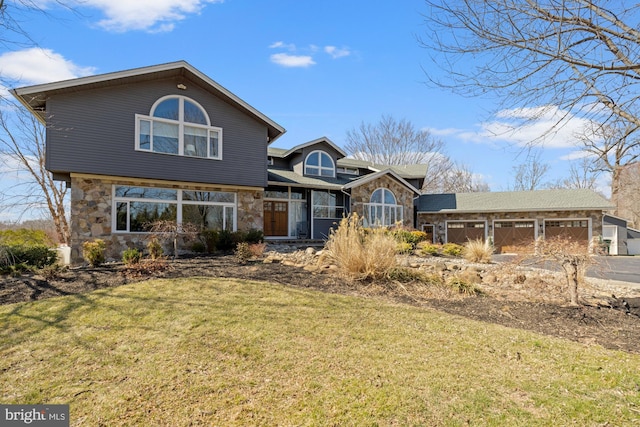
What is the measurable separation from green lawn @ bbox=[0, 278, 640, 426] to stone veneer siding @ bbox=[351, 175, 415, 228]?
40.3ft

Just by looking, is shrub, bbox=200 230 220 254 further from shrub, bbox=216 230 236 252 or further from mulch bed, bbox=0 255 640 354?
mulch bed, bbox=0 255 640 354

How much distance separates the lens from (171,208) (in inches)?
470

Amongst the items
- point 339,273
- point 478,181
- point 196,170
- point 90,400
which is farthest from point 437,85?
point 478,181

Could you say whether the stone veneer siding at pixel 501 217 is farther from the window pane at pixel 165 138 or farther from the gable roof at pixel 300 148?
the window pane at pixel 165 138

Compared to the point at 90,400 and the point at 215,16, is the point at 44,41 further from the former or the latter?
the point at 90,400

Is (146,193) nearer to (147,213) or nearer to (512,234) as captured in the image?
(147,213)

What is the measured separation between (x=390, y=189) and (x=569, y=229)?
10.2 m

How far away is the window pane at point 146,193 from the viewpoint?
1117 cm

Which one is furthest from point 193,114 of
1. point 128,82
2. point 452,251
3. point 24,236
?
point 452,251

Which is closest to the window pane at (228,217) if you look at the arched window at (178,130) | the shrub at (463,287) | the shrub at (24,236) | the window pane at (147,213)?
the window pane at (147,213)

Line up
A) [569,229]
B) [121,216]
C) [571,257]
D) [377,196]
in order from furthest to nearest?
[569,229], [377,196], [121,216], [571,257]

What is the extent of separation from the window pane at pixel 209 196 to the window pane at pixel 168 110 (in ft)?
8.59

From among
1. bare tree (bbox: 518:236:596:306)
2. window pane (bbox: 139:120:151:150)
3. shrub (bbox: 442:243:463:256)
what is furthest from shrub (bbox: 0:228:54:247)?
bare tree (bbox: 518:236:596:306)

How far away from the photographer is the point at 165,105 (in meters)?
11.5
